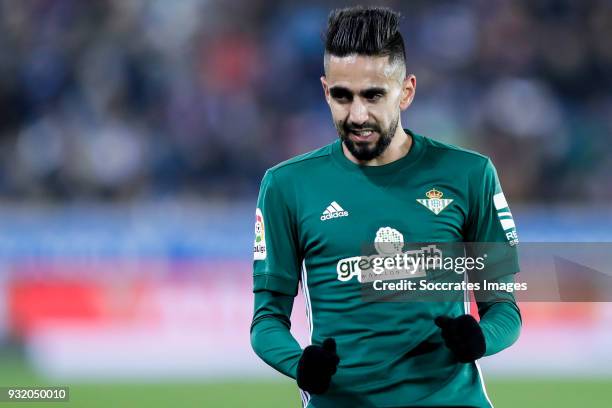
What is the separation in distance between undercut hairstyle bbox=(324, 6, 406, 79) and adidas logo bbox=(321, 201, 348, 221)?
0.45 meters

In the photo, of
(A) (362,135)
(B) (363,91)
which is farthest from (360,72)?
(A) (362,135)

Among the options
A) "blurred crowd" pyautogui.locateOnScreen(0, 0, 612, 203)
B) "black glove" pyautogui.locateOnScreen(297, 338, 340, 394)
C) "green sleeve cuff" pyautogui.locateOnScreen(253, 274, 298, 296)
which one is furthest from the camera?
"blurred crowd" pyautogui.locateOnScreen(0, 0, 612, 203)

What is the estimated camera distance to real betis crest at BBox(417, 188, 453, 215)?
3486 millimetres

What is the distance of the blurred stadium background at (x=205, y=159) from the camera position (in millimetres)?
8438

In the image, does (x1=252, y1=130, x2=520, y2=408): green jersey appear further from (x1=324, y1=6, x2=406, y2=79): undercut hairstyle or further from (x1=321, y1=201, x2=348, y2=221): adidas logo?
(x1=324, y1=6, x2=406, y2=79): undercut hairstyle

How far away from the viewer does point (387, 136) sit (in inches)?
138

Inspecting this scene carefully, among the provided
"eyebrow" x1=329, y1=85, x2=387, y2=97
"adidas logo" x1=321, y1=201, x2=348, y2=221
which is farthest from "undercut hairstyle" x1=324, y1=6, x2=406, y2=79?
"adidas logo" x1=321, y1=201, x2=348, y2=221

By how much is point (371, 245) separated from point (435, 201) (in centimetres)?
25

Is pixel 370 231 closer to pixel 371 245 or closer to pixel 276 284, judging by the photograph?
pixel 371 245

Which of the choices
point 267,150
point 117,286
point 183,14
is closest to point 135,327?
point 117,286

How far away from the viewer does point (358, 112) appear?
3.40 m

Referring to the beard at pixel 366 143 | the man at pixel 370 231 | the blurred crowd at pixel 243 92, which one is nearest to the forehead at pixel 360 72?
the man at pixel 370 231

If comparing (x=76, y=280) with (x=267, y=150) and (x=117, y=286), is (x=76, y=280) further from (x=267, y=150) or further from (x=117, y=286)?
(x=267, y=150)

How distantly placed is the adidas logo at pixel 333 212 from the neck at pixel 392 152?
0.18 meters
